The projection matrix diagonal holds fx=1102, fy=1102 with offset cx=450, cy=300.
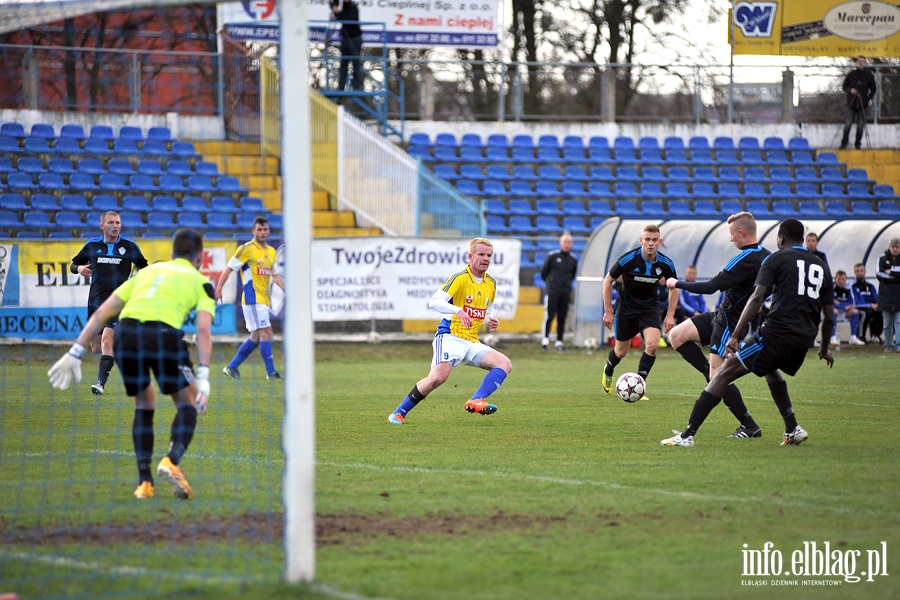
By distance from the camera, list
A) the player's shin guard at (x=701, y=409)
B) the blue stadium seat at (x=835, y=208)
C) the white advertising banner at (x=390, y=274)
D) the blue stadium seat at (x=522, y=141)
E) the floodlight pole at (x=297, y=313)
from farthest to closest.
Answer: the blue stadium seat at (x=522, y=141), the blue stadium seat at (x=835, y=208), the white advertising banner at (x=390, y=274), the player's shin guard at (x=701, y=409), the floodlight pole at (x=297, y=313)

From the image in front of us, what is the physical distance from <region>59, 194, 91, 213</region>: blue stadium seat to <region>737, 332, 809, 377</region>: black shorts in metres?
16.7

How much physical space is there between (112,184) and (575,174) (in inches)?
460

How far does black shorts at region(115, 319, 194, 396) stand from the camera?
7336 millimetres

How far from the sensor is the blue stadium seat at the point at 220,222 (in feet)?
75.7

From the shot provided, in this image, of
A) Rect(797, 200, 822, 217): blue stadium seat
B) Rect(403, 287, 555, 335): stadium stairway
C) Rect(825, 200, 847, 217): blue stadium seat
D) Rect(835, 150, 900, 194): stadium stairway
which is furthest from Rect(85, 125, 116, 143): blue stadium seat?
Rect(835, 150, 900, 194): stadium stairway

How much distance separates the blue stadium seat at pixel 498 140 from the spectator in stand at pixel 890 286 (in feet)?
35.3

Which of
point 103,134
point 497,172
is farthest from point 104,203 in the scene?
point 497,172

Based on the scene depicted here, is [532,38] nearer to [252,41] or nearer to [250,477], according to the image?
[252,41]

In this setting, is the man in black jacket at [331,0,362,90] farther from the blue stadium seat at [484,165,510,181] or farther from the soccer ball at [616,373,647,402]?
the soccer ball at [616,373,647,402]

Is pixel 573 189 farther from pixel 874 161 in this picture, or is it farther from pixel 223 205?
pixel 874 161

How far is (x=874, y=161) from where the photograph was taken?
3089 centimetres

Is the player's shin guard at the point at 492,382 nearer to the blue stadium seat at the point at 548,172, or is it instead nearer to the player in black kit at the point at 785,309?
the player in black kit at the point at 785,309

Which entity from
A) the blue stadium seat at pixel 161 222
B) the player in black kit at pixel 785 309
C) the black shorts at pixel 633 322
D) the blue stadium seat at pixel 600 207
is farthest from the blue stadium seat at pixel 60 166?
the player in black kit at pixel 785 309

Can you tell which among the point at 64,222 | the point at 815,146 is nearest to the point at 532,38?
the point at 815,146
